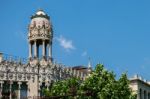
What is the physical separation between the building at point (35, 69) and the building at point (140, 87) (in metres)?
20.7

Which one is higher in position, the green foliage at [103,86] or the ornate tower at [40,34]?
the ornate tower at [40,34]

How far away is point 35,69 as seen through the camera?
91625 mm

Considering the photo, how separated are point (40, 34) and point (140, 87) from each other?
3568 cm

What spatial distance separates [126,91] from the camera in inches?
3238

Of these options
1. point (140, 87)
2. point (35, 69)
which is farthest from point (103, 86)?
point (140, 87)

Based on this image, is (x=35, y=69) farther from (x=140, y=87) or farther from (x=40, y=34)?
(x=140, y=87)

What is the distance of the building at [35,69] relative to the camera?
3406 inches

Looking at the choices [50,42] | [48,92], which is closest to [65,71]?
[50,42]

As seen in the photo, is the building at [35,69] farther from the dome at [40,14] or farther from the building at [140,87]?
the building at [140,87]

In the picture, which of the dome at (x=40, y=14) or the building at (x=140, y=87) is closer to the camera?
the dome at (x=40, y=14)

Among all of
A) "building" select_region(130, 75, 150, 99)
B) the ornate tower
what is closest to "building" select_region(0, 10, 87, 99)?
the ornate tower

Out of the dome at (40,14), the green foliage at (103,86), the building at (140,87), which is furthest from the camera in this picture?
the building at (140,87)

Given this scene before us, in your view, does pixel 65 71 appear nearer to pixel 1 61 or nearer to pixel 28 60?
pixel 28 60

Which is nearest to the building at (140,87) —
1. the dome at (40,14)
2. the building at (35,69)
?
the building at (35,69)
